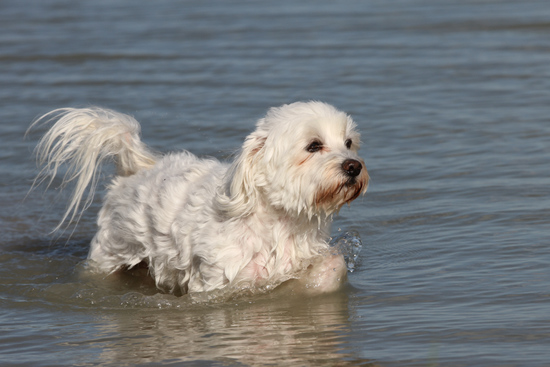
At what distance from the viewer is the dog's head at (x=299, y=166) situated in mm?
5500

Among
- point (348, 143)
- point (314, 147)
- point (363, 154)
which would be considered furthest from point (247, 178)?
point (363, 154)

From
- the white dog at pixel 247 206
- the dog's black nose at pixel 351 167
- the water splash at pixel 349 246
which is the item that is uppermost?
the dog's black nose at pixel 351 167

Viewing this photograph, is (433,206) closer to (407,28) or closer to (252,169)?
(252,169)

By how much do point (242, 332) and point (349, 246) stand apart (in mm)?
Answer: 1924

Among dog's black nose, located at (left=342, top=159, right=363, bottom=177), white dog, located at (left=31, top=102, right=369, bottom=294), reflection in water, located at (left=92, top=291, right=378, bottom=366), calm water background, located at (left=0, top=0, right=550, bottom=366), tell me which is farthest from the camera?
white dog, located at (left=31, top=102, right=369, bottom=294)

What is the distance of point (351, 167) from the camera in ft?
17.9

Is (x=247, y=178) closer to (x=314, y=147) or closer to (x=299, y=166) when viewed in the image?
(x=299, y=166)

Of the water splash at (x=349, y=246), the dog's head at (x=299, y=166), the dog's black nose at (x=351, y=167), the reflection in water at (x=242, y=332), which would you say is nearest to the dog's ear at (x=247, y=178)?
the dog's head at (x=299, y=166)

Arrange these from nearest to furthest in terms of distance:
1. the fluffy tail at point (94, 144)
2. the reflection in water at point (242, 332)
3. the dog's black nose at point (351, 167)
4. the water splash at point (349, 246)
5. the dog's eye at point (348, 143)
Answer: the reflection in water at point (242, 332), the dog's black nose at point (351, 167), the dog's eye at point (348, 143), the fluffy tail at point (94, 144), the water splash at point (349, 246)

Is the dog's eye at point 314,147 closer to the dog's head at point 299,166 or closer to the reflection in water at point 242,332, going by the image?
the dog's head at point 299,166

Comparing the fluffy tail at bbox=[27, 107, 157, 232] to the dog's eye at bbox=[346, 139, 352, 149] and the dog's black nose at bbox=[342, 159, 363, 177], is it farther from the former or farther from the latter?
the dog's black nose at bbox=[342, 159, 363, 177]

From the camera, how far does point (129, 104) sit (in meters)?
11.5

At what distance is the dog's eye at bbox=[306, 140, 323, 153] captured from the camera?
561 centimetres

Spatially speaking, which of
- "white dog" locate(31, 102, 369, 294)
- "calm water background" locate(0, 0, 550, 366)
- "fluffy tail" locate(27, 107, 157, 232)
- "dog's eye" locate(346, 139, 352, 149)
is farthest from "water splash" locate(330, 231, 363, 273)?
"fluffy tail" locate(27, 107, 157, 232)
